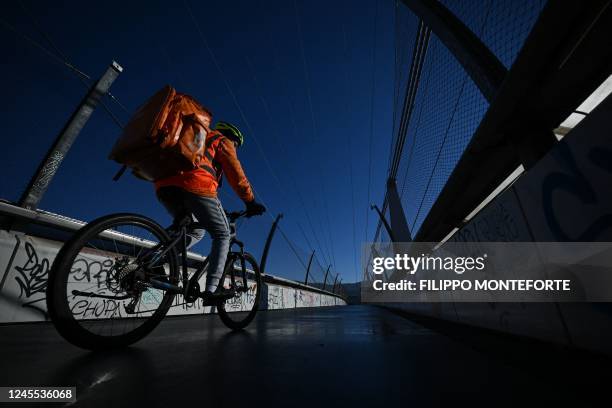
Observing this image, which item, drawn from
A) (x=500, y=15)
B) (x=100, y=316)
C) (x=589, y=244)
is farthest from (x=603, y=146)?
(x=100, y=316)

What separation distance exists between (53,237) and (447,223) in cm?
535

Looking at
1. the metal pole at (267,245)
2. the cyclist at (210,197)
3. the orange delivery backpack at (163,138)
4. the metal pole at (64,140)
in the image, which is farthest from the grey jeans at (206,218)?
the metal pole at (267,245)

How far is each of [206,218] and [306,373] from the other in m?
1.50

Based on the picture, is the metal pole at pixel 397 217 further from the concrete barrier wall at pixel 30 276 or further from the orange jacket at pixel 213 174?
the concrete barrier wall at pixel 30 276

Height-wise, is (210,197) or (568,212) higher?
(210,197)

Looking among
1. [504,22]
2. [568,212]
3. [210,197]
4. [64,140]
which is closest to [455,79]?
[504,22]

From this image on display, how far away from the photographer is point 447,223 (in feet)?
13.2

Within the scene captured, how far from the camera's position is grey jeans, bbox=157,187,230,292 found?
1.96 meters

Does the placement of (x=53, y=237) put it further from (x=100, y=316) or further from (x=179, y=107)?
(x=179, y=107)

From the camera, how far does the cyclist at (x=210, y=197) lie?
1931 millimetres

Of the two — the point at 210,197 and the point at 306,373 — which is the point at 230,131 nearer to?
the point at 210,197

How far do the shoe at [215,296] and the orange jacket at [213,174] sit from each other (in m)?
0.83

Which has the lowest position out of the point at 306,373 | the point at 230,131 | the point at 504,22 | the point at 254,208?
the point at 306,373

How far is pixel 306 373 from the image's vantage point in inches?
36.7
